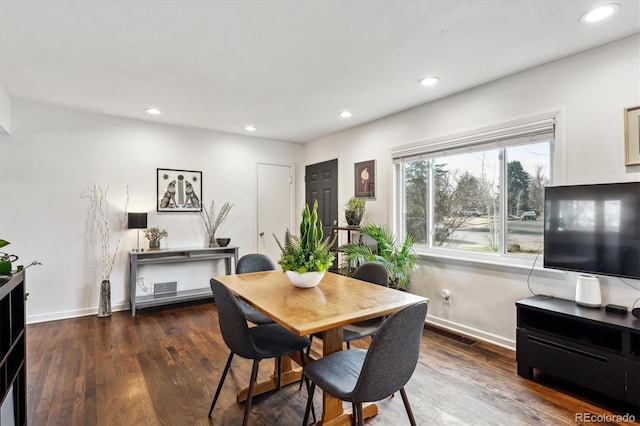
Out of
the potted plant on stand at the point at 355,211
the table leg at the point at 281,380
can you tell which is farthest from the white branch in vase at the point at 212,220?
the table leg at the point at 281,380

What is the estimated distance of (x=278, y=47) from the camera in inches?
94.2

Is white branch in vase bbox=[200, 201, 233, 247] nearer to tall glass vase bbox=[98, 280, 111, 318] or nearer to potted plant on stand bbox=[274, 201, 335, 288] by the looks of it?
tall glass vase bbox=[98, 280, 111, 318]

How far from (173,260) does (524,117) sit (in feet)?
14.1

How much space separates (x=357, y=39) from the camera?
2279 mm

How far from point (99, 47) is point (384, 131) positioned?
3053 mm

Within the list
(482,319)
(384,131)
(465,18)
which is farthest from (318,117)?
(482,319)

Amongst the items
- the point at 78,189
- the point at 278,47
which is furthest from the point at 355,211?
the point at 78,189

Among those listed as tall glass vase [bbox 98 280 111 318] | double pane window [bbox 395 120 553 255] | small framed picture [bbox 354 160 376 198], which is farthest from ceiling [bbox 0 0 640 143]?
tall glass vase [bbox 98 280 111 318]

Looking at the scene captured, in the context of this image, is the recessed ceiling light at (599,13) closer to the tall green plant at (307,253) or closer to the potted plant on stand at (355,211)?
the tall green plant at (307,253)

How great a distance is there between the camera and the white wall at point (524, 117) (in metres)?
2.30

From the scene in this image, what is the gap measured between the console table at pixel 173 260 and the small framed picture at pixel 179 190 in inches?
24.8

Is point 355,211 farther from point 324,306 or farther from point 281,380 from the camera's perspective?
point 324,306

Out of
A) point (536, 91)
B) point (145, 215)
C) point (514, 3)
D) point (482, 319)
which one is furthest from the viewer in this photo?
point (145, 215)

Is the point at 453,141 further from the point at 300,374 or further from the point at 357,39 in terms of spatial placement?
the point at 300,374
